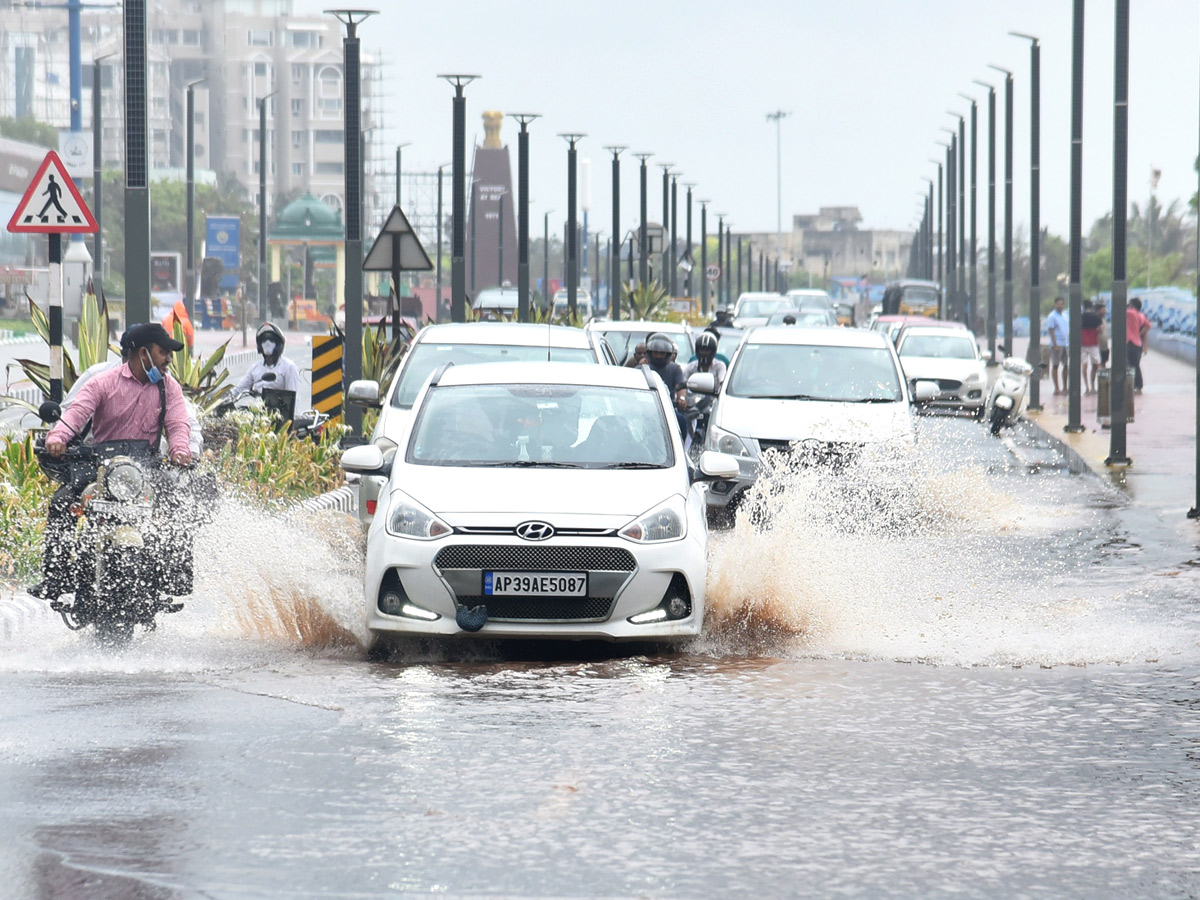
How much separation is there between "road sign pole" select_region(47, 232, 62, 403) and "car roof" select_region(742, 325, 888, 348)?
6110 mm

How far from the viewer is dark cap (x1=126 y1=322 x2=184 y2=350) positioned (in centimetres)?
970

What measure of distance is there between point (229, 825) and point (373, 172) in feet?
571

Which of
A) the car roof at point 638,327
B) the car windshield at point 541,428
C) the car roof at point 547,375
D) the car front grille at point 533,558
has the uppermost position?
the car roof at point 638,327

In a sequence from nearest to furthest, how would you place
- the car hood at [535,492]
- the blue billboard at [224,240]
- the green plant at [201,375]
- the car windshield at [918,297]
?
the car hood at [535,492], the green plant at [201,375], the car windshield at [918,297], the blue billboard at [224,240]

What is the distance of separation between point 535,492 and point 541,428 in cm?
109

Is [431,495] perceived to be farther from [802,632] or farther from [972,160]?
[972,160]

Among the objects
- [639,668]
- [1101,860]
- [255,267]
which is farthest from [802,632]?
[255,267]

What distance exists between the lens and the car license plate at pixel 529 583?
9195 millimetres

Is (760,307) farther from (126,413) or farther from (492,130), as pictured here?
(492,130)

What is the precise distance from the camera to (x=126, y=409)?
981cm

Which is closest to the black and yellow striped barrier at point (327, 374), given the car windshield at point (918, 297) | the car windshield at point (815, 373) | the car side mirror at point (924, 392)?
the car windshield at point (815, 373)

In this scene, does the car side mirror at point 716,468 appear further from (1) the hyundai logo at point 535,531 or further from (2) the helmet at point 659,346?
(2) the helmet at point 659,346

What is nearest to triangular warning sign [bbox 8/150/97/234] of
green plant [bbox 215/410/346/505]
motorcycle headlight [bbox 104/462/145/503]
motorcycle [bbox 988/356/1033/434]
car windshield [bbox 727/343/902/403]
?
green plant [bbox 215/410/346/505]

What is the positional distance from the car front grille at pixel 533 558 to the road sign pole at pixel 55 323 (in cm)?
822
